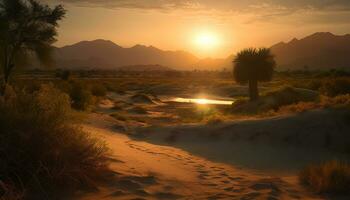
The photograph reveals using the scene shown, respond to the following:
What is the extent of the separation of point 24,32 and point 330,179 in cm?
2232

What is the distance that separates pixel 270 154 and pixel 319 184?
5581 mm

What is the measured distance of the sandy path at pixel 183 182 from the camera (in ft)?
27.7

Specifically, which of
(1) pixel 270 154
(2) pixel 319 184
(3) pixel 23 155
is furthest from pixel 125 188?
(1) pixel 270 154

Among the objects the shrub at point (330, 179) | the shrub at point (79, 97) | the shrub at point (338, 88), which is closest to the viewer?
the shrub at point (330, 179)

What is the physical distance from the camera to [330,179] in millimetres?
9039

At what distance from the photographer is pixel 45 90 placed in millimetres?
9414

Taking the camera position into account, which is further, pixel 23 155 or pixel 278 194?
pixel 278 194

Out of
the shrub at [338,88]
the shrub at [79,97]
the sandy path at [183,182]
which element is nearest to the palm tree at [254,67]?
the shrub at [338,88]

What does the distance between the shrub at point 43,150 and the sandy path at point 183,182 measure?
505mm

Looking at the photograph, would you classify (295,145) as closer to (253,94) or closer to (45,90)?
(45,90)

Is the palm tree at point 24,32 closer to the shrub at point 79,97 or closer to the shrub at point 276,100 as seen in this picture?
the shrub at point 79,97

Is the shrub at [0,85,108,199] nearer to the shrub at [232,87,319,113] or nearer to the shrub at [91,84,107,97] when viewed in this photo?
the shrub at [232,87,319,113]

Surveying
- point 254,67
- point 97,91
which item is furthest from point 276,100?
point 97,91

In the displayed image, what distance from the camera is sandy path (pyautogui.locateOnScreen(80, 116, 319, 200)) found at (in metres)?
8.43
